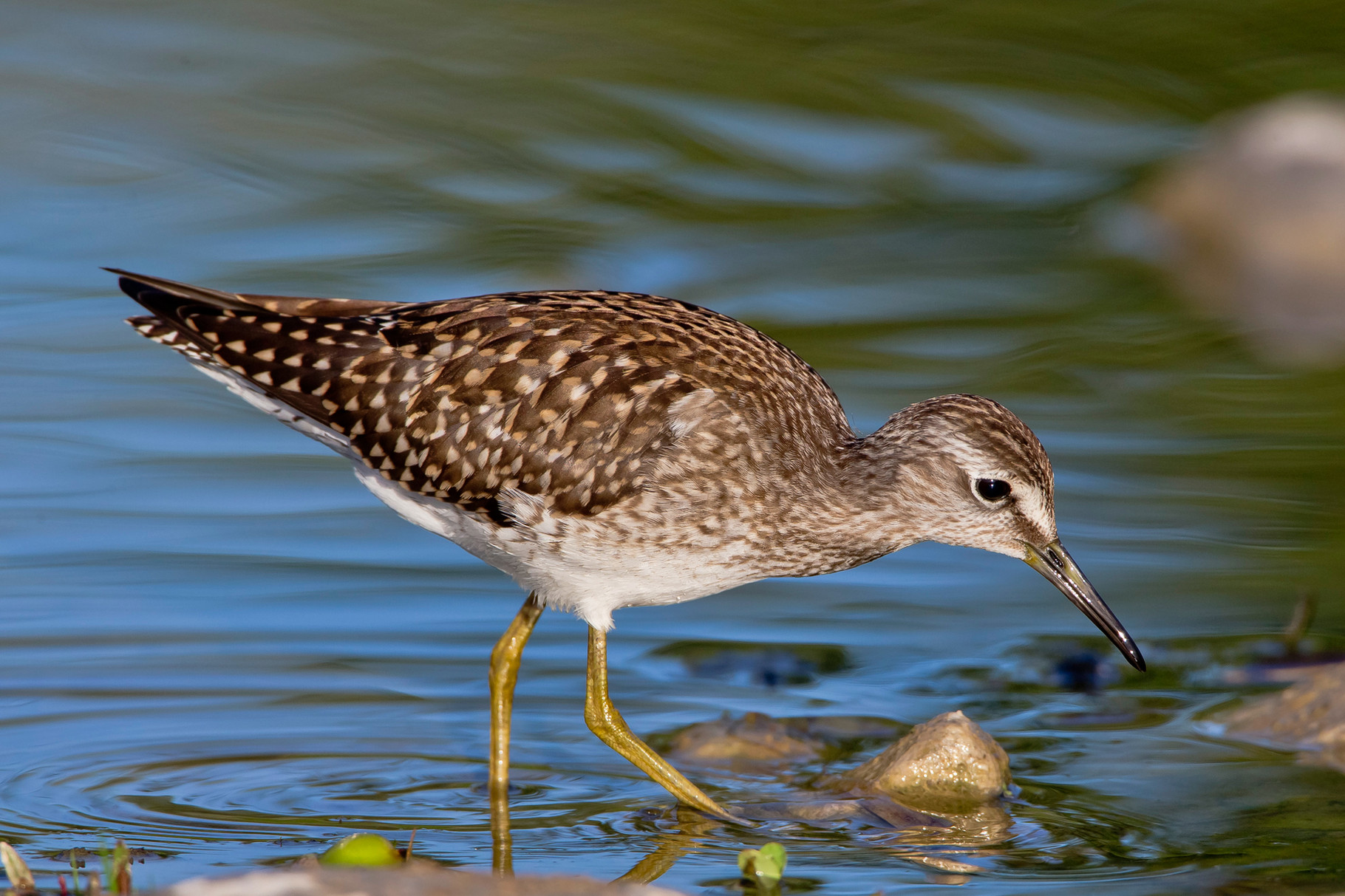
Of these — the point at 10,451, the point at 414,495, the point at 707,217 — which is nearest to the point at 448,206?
the point at 707,217

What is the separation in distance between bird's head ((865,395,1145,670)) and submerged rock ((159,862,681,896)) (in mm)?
2856

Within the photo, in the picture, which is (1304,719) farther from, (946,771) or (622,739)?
(622,739)

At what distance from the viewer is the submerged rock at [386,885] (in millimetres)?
4738

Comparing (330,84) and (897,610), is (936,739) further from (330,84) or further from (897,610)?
(330,84)

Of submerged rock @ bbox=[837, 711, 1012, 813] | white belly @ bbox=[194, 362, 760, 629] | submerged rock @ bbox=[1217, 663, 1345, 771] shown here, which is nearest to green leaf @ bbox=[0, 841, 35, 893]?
white belly @ bbox=[194, 362, 760, 629]

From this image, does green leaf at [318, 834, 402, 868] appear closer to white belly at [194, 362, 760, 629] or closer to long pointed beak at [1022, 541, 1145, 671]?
white belly at [194, 362, 760, 629]

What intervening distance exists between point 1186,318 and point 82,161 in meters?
8.82

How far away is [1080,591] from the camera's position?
298 inches

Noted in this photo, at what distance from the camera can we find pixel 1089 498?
10.5 metres

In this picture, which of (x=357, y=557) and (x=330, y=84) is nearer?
(x=357, y=557)

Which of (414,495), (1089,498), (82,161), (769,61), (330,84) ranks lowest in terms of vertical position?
(414,495)

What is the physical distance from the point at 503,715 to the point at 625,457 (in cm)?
119

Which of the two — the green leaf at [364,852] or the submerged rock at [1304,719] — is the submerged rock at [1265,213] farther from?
the green leaf at [364,852]

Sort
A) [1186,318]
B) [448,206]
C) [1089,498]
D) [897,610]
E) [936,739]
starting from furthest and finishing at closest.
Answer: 1. [448,206]
2. [1186,318]
3. [1089,498]
4. [897,610]
5. [936,739]
